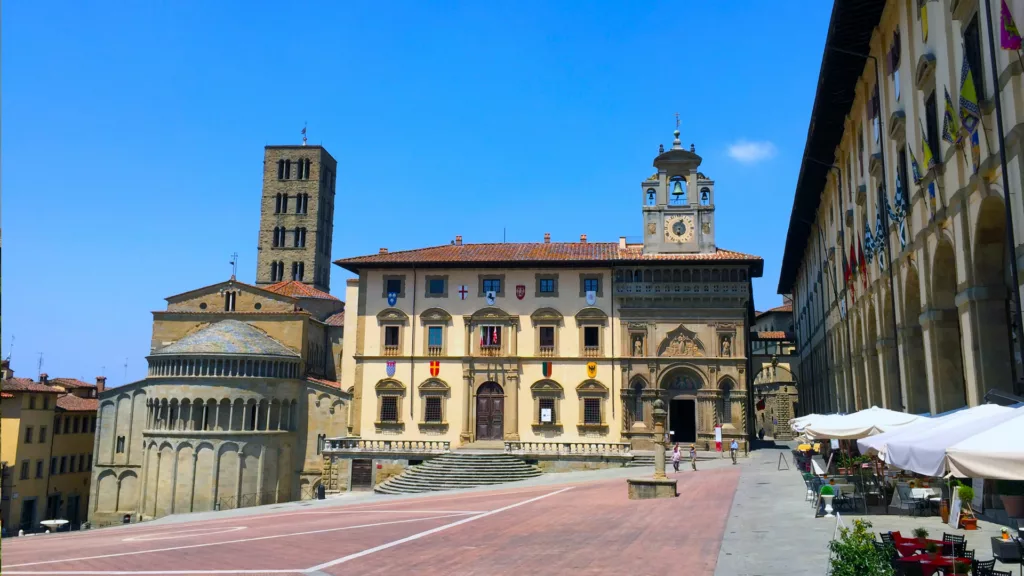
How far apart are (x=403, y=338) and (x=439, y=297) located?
12.0ft

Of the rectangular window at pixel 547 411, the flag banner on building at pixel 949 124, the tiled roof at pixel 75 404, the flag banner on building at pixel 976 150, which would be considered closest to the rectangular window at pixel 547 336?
the rectangular window at pixel 547 411

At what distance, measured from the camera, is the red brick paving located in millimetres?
16484

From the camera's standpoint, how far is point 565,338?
165 feet

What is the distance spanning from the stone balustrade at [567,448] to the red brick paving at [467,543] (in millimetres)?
15356

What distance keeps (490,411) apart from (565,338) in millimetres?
6896

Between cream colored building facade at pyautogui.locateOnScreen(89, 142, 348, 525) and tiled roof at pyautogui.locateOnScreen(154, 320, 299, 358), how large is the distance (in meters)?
0.09

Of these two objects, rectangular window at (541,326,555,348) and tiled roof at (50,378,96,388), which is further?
tiled roof at (50,378,96,388)

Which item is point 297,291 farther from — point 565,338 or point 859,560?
point 859,560

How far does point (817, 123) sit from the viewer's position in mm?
33844

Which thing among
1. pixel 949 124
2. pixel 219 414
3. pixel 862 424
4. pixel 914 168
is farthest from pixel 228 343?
pixel 949 124

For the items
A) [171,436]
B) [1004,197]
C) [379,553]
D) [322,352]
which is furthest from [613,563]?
[322,352]

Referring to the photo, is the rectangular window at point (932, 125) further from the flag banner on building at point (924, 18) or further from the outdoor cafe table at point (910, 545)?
the outdoor cafe table at point (910, 545)

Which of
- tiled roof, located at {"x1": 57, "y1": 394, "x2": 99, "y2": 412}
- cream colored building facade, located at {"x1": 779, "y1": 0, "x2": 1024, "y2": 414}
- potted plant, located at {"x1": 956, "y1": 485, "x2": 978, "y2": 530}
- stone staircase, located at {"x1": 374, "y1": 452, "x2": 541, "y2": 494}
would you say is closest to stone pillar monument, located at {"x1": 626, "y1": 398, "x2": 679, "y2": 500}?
cream colored building facade, located at {"x1": 779, "y1": 0, "x2": 1024, "y2": 414}

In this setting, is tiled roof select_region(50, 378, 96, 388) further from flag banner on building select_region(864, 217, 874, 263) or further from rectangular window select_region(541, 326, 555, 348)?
flag banner on building select_region(864, 217, 874, 263)
